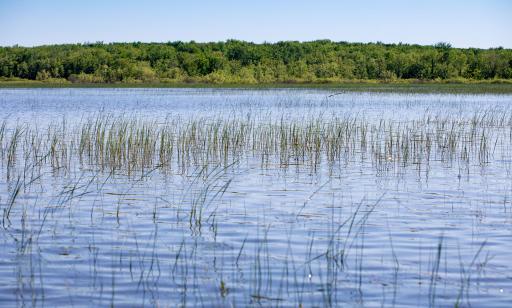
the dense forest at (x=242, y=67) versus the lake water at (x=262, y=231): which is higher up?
the dense forest at (x=242, y=67)

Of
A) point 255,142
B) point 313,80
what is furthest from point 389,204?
point 313,80

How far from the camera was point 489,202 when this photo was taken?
32.3 ft

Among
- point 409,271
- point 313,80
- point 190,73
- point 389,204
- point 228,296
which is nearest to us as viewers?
point 228,296

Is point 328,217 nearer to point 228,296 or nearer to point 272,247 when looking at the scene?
point 272,247

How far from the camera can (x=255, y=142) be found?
52.5 ft

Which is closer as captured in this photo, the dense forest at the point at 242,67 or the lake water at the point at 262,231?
the lake water at the point at 262,231

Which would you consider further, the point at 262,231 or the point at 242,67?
the point at 242,67

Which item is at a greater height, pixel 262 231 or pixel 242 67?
pixel 242 67

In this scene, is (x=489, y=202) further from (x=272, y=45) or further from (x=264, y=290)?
(x=272, y=45)

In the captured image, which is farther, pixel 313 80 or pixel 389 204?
pixel 313 80

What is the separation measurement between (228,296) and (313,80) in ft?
199

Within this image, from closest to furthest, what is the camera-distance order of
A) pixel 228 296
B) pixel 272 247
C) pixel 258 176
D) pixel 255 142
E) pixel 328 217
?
pixel 228 296, pixel 272 247, pixel 328 217, pixel 258 176, pixel 255 142

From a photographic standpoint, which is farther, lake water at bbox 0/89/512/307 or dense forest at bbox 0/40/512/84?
dense forest at bbox 0/40/512/84

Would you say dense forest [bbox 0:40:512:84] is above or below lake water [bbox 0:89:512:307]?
above
